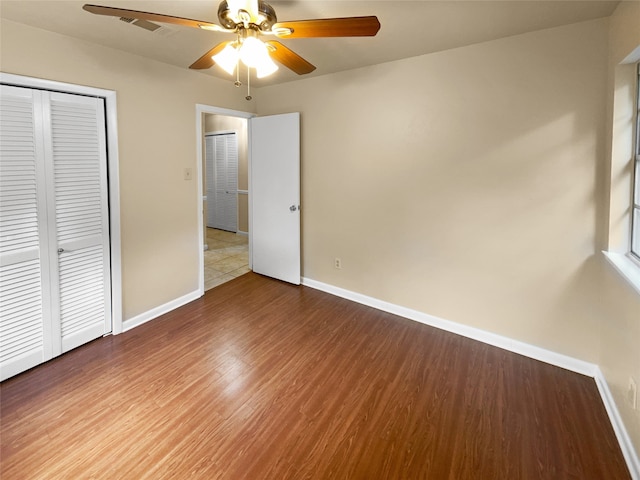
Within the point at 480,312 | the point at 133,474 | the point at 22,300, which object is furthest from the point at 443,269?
the point at 22,300

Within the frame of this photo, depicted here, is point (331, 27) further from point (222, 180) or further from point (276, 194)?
point (222, 180)

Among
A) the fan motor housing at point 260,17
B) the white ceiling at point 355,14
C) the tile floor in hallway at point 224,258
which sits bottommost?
the tile floor in hallway at point 224,258

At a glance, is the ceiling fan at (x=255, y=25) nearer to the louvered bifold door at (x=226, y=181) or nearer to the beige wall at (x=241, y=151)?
the beige wall at (x=241, y=151)

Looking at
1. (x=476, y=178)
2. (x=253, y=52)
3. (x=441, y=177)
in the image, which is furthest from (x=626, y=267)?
(x=253, y=52)

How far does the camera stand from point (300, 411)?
6.44ft

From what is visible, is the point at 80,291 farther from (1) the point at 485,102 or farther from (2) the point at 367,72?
(1) the point at 485,102

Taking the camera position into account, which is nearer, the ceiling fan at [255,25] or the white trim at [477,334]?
the ceiling fan at [255,25]

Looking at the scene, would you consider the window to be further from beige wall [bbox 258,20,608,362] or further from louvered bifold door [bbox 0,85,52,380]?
louvered bifold door [bbox 0,85,52,380]

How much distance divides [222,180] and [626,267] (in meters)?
6.59

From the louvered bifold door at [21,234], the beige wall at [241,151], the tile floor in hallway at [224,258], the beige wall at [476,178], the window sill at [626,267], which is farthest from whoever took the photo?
the beige wall at [241,151]

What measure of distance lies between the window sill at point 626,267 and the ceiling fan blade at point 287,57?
203cm

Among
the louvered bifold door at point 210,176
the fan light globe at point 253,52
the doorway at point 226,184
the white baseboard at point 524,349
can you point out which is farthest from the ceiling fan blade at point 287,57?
the louvered bifold door at point 210,176

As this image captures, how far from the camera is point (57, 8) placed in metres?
1.97

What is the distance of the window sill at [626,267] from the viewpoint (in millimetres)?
1644
